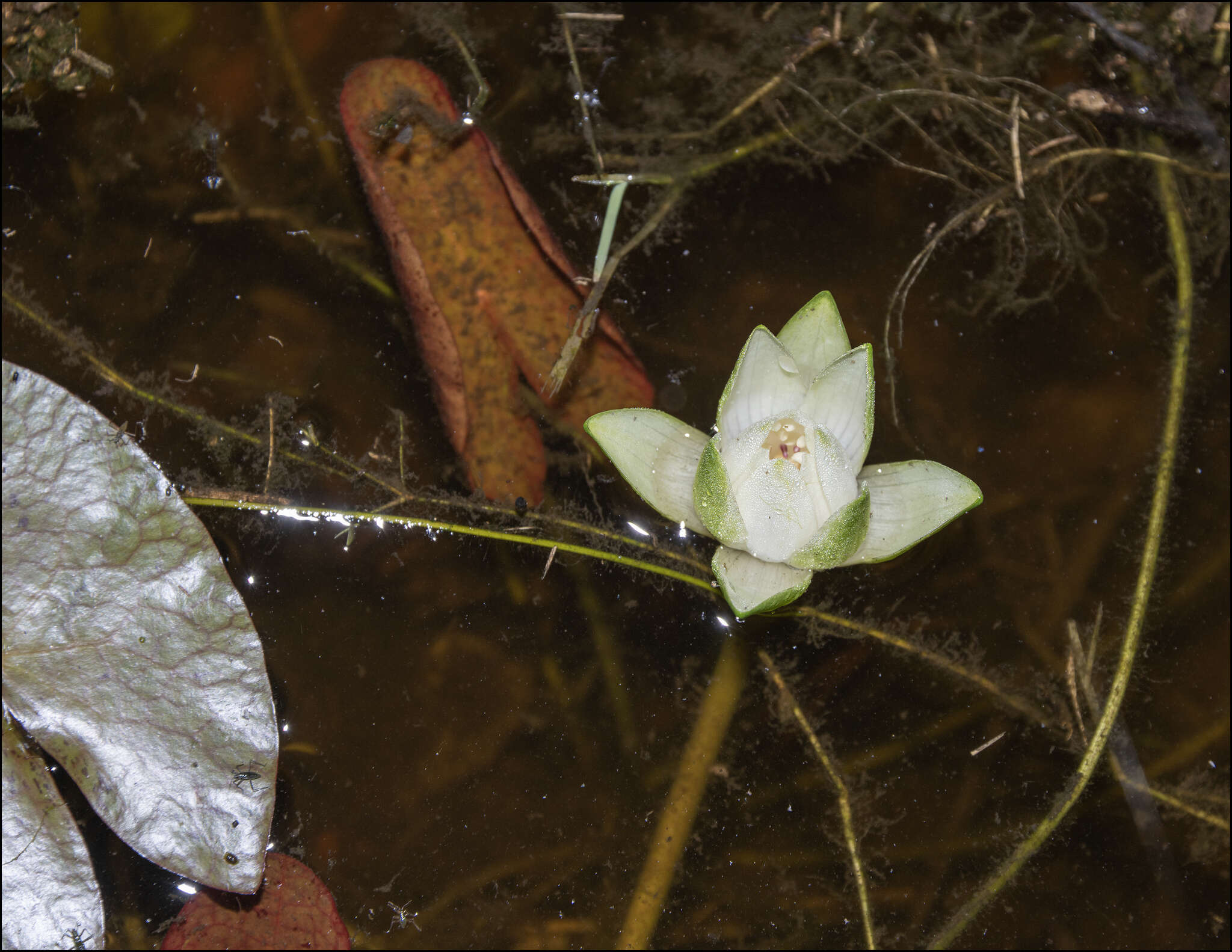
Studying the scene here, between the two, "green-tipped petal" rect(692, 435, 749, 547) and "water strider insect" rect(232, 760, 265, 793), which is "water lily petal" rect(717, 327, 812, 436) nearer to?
"green-tipped petal" rect(692, 435, 749, 547)

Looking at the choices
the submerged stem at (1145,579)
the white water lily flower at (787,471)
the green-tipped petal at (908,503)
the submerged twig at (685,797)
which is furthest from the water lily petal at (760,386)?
the submerged stem at (1145,579)

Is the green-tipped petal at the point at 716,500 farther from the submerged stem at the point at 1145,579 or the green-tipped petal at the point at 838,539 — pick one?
the submerged stem at the point at 1145,579

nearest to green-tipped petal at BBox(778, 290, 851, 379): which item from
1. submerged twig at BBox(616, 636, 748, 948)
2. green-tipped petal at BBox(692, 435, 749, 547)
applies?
green-tipped petal at BBox(692, 435, 749, 547)

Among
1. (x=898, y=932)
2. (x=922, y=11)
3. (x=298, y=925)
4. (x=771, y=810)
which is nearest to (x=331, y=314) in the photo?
(x=298, y=925)

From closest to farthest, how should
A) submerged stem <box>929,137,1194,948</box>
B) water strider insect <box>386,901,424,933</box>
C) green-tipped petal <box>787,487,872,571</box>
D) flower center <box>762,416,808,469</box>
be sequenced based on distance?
green-tipped petal <box>787,487,872,571</box> < flower center <box>762,416,808,469</box> < water strider insect <box>386,901,424,933</box> < submerged stem <box>929,137,1194,948</box>

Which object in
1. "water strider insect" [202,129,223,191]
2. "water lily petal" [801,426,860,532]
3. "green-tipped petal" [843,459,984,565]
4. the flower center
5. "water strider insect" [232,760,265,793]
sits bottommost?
"water strider insect" [232,760,265,793]

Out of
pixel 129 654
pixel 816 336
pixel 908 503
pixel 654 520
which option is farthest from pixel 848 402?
pixel 129 654
